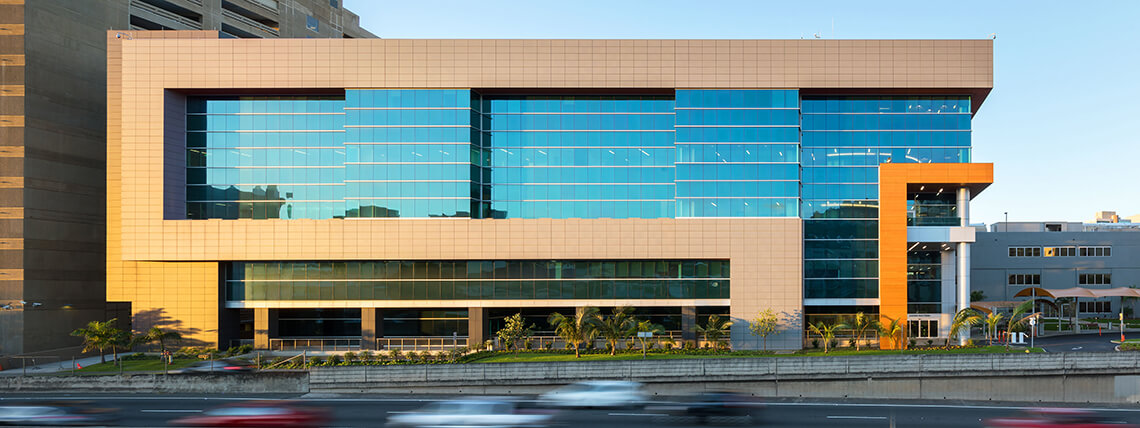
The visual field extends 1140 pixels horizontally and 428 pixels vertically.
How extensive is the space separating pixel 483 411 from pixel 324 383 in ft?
47.1

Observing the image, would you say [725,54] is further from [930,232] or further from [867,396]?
[867,396]

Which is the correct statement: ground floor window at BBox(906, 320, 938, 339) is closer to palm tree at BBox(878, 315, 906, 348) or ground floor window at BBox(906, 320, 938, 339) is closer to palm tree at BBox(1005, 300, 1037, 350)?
palm tree at BBox(878, 315, 906, 348)

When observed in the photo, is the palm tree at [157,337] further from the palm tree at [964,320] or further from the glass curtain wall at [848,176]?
the palm tree at [964,320]

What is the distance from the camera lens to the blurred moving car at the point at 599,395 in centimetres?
2714

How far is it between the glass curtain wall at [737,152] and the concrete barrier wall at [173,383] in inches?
1099

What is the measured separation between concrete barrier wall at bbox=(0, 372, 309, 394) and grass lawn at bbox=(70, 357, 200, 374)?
3.12 m

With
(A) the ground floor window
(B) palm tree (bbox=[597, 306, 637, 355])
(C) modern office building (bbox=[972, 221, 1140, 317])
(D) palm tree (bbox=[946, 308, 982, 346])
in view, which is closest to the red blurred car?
(B) palm tree (bbox=[597, 306, 637, 355])

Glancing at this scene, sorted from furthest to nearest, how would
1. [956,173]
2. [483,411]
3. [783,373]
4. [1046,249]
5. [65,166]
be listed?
[1046,249], [65,166], [956,173], [783,373], [483,411]

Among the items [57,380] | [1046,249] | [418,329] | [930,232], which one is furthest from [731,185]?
[1046,249]

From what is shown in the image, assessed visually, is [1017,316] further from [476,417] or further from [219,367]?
[219,367]

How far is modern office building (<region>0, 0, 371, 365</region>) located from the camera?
4369 centimetres

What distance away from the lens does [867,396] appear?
32.9 metres

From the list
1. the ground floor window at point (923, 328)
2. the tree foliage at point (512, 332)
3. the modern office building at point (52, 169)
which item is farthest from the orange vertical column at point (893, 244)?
the modern office building at point (52, 169)

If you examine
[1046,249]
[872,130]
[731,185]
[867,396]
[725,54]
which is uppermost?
[725,54]
